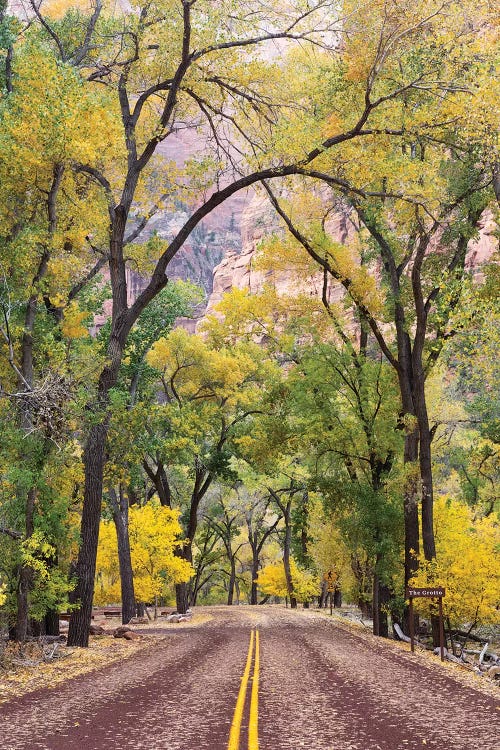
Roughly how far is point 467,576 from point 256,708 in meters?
11.3

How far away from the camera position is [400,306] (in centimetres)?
1802

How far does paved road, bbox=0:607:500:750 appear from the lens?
5.87 metres

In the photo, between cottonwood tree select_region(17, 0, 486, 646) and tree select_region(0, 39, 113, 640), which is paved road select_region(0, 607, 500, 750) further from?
cottonwood tree select_region(17, 0, 486, 646)

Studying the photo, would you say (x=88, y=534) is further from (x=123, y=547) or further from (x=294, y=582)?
(x=294, y=582)

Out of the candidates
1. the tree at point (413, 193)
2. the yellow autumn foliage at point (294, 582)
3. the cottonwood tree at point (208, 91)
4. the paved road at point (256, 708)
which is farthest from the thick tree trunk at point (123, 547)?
the yellow autumn foliage at point (294, 582)

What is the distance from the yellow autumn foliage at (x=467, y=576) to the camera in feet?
52.6

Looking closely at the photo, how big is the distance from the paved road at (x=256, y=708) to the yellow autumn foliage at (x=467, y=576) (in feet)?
11.9

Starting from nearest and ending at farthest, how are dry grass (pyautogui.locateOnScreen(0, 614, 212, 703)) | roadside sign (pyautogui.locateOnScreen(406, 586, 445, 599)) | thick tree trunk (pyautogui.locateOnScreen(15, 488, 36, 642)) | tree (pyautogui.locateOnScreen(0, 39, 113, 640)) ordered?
dry grass (pyautogui.locateOnScreen(0, 614, 212, 703)) → tree (pyautogui.locateOnScreen(0, 39, 113, 640)) → thick tree trunk (pyautogui.locateOnScreen(15, 488, 36, 642)) → roadside sign (pyautogui.locateOnScreen(406, 586, 445, 599))

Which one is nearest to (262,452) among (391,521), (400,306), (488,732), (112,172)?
(391,521)

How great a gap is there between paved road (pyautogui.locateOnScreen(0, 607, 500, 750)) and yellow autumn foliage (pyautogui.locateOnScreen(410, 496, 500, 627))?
363cm

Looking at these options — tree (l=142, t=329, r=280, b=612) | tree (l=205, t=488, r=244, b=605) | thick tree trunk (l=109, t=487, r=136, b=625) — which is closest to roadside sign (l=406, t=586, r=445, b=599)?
thick tree trunk (l=109, t=487, r=136, b=625)

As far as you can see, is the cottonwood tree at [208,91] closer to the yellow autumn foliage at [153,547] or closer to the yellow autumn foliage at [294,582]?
the yellow autumn foliage at [153,547]

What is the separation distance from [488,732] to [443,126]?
10934 mm

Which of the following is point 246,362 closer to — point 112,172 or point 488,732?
point 112,172
